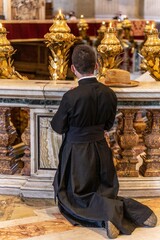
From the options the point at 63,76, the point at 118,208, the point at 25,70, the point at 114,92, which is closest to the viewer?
the point at 118,208

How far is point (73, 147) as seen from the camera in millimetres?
4516

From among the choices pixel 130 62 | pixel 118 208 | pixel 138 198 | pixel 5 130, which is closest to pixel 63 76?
pixel 5 130

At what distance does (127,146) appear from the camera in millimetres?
5160

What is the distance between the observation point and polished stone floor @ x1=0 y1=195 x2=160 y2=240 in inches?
171

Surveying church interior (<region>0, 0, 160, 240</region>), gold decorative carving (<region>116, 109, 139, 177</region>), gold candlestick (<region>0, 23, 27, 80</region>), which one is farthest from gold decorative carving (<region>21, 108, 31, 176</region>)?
gold candlestick (<region>0, 23, 27, 80</region>)

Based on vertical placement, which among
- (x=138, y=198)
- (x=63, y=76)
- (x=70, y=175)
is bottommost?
(x=138, y=198)

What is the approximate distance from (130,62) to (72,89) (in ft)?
29.5

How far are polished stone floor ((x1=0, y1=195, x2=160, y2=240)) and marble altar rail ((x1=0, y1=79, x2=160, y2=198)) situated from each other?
15 centimetres

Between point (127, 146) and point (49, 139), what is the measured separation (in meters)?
0.71

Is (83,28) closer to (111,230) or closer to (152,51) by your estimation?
(152,51)

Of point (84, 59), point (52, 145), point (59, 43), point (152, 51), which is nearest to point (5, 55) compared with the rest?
point (59, 43)

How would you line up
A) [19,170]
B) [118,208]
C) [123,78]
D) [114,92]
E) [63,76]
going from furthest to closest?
1. [63,76]
2. [19,170]
3. [123,78]
4. [114,92]
5. [118,208]

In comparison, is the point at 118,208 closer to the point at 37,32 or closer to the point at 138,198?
the point at 138,198

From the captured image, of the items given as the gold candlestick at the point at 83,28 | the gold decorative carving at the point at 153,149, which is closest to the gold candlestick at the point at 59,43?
the gold decorative carving at the point at 153,149
